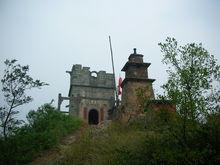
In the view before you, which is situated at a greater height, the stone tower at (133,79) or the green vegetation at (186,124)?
the stone tower at (133,79)

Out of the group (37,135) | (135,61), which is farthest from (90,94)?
(37,135)

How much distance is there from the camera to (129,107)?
1917 centimetres

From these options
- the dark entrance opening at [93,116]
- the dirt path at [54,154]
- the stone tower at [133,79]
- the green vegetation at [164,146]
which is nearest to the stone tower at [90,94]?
the dark entrance opening at [93,116]

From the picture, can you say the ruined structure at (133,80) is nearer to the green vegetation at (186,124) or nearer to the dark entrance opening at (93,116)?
the green vegetation at (186,124)

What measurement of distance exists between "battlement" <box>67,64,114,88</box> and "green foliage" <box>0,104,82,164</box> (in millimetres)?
11209

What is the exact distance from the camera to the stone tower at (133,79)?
19344 millimetres

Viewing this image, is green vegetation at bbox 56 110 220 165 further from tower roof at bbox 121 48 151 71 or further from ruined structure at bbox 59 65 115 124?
ruined structure at bbox 59 65 115 124

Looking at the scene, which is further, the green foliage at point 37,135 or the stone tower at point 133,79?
the stone tower at point 133,79

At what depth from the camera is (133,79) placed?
19953mm

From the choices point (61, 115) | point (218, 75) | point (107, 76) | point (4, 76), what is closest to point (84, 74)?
point (107, 76)

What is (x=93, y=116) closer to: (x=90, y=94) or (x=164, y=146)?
(x=90, y=94)

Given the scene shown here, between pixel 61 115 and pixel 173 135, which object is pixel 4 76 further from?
pixel 173 135

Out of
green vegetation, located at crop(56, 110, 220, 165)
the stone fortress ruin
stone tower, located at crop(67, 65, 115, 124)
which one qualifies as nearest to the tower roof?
green vegetation, located at crop(56, 110, 220, 165)

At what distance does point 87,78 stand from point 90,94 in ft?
6.18
